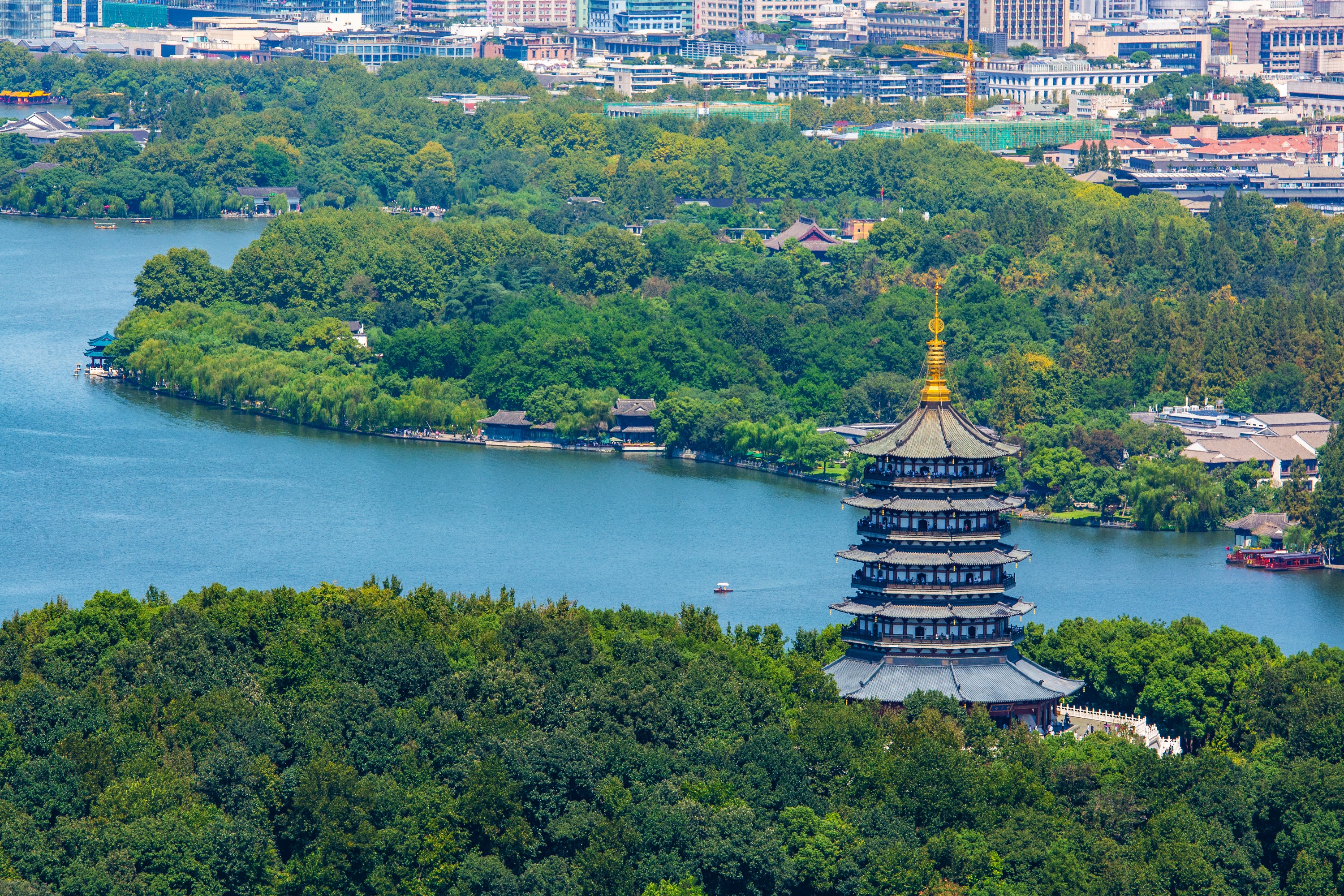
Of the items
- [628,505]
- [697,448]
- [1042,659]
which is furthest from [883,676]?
[697,448]

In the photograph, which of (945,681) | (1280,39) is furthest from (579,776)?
(1280,39)

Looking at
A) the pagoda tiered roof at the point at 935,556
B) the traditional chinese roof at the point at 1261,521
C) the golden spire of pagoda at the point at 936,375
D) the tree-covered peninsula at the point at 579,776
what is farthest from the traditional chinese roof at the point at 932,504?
the traditional chinese roof at the point at 1261,521

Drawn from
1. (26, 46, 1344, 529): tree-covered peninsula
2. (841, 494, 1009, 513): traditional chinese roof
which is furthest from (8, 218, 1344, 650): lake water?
(841, 494, 1009, 513): traditional chinese roof

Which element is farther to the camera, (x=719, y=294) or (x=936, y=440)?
Answer: (x=719, y=294)

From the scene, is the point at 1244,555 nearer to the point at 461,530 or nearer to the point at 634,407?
the point at 461,530

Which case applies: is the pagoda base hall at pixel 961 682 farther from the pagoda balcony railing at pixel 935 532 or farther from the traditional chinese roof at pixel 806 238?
the traditional chinese roof at pixel 806 238

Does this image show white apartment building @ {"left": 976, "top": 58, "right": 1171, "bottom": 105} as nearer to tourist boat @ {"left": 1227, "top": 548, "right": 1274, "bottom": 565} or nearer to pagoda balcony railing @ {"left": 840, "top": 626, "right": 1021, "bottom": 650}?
tourist boat @ {"left": 1227, "top": 548, "right": 1274, "bottom": 565}
